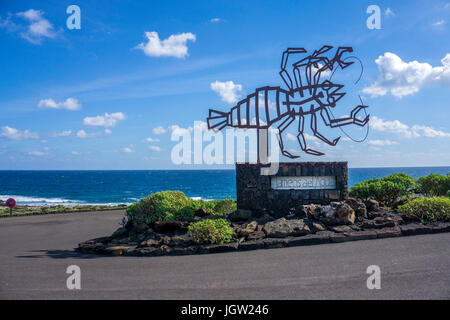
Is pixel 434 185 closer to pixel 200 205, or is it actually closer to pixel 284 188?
pixel 284 188

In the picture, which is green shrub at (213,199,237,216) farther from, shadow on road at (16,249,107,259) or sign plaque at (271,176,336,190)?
shadow on road at (16,249,107,259)

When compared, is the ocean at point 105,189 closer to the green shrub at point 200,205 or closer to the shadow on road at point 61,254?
the green shrub at point 200,205

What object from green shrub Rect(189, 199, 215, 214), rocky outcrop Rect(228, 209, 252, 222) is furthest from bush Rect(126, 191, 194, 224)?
rocky outcrop Rect(228, 209, 252, 222)

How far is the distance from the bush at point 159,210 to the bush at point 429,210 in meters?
5.99

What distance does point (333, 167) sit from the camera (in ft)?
32.2

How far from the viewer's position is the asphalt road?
15.1 ft

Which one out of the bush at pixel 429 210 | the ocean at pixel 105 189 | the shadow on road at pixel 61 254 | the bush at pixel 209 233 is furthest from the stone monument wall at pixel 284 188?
the ocean at pixel 105 189

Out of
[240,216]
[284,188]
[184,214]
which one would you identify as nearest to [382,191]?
[284,188]

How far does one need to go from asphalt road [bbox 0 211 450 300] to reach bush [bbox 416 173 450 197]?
650 centimetres

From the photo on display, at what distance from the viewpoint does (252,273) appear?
539 cm

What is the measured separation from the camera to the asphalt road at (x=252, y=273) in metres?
4.59

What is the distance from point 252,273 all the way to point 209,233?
2.14 m
